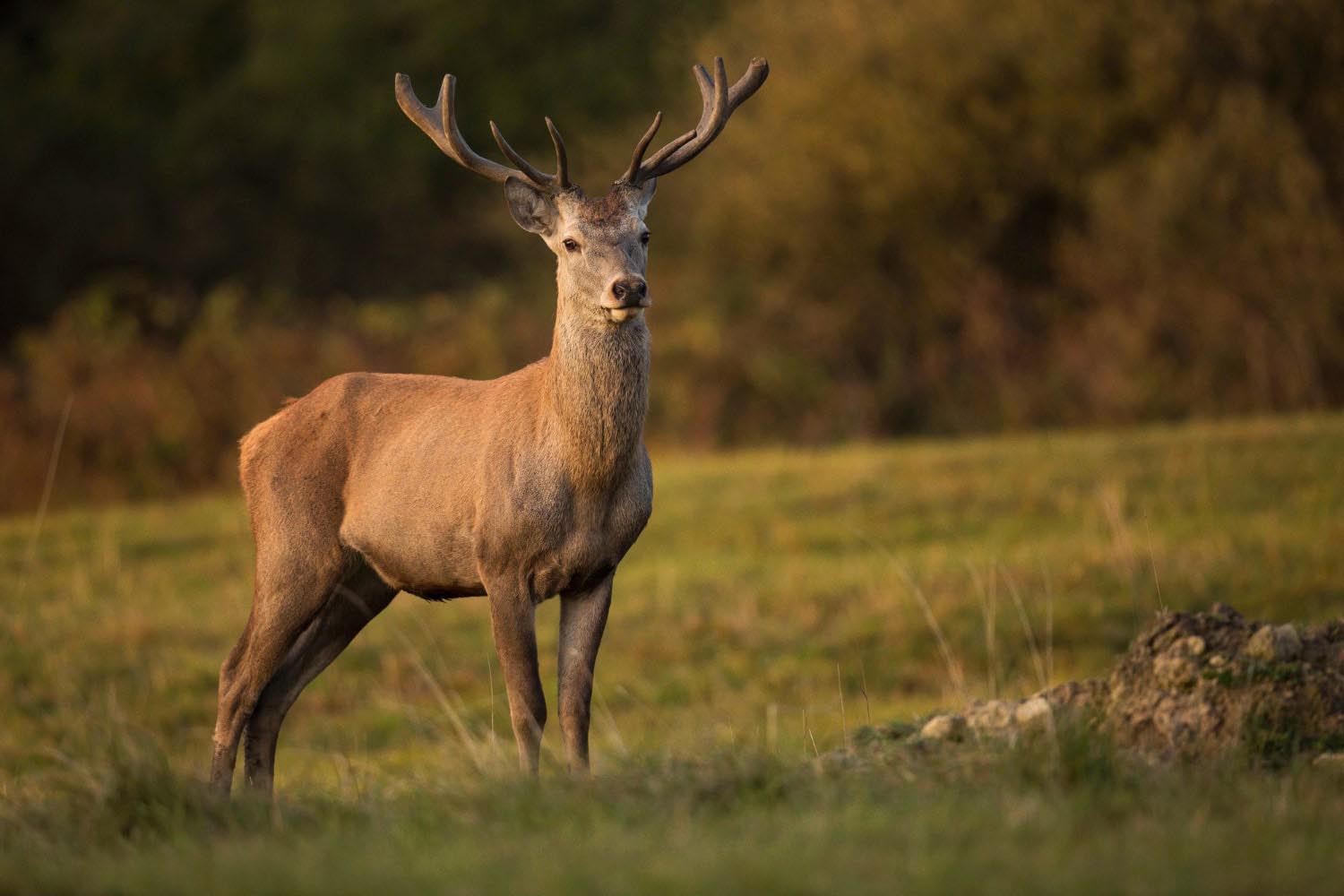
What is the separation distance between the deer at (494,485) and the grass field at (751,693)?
0.50 m

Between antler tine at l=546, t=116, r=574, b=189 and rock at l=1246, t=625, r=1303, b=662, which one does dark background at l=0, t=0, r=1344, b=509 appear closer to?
antler tine at l=546, t=116, r=574, b=189

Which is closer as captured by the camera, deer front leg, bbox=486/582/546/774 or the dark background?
deer front leg, bbox=486/582/546/774

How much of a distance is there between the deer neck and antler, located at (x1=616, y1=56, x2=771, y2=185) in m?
0.63

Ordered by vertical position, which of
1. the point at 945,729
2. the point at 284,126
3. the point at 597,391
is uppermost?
the point at 284,126

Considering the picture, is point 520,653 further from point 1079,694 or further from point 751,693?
point 751,693

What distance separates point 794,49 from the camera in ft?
96.5

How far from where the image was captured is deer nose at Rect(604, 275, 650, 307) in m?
6.69

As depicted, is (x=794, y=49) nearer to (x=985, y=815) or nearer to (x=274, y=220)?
(x=274, y=220)

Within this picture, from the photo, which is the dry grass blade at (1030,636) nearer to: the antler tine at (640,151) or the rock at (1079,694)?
the rock at (1079,694)

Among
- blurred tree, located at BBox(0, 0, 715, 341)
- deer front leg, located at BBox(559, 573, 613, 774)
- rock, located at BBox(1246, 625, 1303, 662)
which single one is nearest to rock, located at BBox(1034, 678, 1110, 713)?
rock, located at BBox(1246, 625, 1303, 662)

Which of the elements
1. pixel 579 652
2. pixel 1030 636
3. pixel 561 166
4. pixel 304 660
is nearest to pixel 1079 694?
pixel 1030 636

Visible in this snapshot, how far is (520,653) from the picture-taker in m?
6.73

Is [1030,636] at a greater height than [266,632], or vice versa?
[266,632]

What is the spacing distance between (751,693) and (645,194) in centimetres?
540
